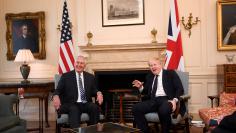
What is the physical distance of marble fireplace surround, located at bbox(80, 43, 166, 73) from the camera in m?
5.63

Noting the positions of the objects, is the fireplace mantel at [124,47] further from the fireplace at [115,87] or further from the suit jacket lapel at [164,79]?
the suit jacket lapel at [164,79]

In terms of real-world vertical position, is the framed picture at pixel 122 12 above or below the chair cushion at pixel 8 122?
above

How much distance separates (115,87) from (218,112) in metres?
2.49

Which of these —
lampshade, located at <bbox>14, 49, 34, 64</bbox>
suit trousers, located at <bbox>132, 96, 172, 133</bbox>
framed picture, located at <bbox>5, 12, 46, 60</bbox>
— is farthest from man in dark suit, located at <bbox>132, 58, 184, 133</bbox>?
framed picture, located at <bbox>5, 12, 46, 60</bbox>

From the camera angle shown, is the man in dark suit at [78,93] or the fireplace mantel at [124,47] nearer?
the man in dark suit at [78,93]

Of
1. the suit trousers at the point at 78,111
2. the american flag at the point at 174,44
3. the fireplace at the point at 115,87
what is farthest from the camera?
the fireplace at the point at 115,87

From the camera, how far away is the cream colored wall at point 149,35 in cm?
554

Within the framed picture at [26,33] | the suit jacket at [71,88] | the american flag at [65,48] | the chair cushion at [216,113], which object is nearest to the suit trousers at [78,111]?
the suit jacket at [71,88]

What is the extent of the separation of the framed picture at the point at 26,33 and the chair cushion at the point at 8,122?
2639 millimetres

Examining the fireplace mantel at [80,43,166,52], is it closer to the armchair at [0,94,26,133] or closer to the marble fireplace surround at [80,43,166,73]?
the marble fireplace surround at [80,43,166,73]

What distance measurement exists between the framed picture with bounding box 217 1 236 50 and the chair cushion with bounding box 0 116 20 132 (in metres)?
3.57

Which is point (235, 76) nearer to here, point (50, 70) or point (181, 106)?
point (181, 106)

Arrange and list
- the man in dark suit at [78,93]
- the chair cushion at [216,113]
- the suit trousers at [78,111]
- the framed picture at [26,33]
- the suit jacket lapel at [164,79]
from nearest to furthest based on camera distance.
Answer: the chair cushion at [216,113] < the suit trousers at [78,111] < the man in dark suit at [78,93] < the suit jacket lapel at [164,79] < the framed picture at [26,33]

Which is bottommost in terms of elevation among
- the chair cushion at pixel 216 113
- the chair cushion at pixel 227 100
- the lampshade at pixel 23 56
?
the chair cushion at pixel 216 113
